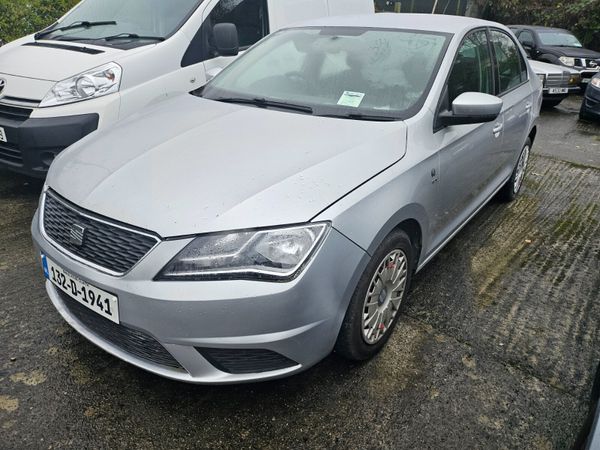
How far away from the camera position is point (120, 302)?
6.11 ft

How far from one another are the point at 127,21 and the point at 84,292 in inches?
127

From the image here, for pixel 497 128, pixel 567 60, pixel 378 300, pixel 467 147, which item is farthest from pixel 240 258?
pixel 567 60

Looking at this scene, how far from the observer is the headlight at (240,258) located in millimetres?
1798

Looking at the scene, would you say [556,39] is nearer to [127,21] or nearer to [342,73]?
[127,21]

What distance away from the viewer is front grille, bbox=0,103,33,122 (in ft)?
12.2

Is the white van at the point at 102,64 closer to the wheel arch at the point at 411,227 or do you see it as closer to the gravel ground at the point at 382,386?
the gravel ground at the point at 382,386

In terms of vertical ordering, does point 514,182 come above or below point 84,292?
below

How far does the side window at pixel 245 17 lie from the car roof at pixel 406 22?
1343 mm

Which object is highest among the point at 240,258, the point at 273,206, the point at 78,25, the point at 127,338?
the point at 78,25

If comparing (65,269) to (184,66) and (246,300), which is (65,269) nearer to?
(246,300)

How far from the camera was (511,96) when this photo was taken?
376 centimetres

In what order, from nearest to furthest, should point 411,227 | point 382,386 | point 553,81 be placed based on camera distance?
point 382,386
point 411,227
point 553,81

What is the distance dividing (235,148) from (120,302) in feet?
2.81

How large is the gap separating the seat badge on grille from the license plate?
0.14m
